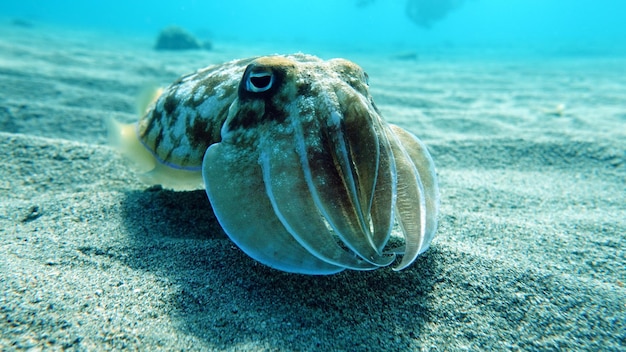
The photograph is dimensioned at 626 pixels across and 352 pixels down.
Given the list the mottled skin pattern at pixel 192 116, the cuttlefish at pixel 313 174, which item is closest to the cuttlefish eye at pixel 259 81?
the cuttlefish at pixel 313 174

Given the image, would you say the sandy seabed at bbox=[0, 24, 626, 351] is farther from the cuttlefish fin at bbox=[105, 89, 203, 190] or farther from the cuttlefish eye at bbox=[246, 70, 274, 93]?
the cuttlefish eye at bbox=[246, 70, 274, 93]

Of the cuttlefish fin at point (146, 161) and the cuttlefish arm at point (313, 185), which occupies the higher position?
the cuttlefish arm at point (313, 185)

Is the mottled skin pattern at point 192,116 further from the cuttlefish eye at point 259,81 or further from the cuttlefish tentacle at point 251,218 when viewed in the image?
the cuttlefish tentacle at point 251,218

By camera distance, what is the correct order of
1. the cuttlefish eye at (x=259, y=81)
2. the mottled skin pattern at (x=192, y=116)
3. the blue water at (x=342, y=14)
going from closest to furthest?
1. the cuttlefish eye at (x=259, y=81)
2. the mottled skin pattern at (x=192, y=116)
3. the blue water at (x=342, y=14)

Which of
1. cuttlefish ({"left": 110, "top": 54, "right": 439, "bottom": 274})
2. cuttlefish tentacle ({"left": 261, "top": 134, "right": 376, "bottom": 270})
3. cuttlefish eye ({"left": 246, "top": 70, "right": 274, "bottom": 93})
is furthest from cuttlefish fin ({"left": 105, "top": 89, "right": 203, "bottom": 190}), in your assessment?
cuttlefish tentacle ({"left": 261, "top": 134, "right": 376, "bottom": 270})

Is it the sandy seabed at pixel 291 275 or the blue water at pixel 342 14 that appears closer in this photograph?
the sandy seabed at pixel 291 275

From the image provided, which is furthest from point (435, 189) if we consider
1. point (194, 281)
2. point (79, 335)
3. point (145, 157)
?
point (145, 157)
